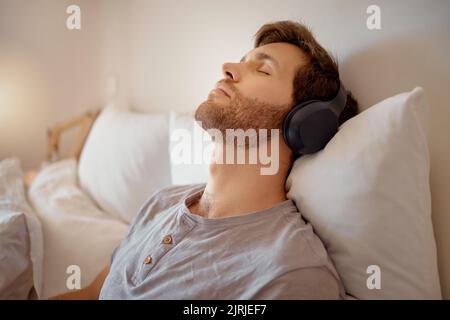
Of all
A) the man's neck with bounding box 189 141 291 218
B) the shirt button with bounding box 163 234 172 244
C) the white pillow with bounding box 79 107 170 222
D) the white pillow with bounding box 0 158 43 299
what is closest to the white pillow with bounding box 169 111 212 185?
the white pillow with bounding box 79 107 170 222

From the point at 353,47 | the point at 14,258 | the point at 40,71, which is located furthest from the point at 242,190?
the point at 40,71

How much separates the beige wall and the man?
92 millimetres

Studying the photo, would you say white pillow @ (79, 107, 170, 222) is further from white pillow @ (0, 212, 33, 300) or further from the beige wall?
white pillow @ (0, 212, 33, 300)

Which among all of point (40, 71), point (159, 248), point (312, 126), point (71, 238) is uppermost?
point (40, 71)

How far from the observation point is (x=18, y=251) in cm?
87

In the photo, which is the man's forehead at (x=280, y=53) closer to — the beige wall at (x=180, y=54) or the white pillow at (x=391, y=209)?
the beige wall at (x=180, y=54)

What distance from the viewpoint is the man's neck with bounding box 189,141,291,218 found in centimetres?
78

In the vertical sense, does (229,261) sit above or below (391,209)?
below

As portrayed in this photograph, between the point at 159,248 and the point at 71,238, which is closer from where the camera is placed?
the point at 159,248

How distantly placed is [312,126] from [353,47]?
25 cm

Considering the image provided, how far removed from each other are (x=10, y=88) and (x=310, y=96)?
1879mm

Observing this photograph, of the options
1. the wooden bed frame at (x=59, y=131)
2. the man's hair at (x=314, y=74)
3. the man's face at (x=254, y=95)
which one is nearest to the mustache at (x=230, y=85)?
the man's face at (x=254, y=95)

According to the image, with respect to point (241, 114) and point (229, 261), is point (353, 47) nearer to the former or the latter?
point (241, 114)
